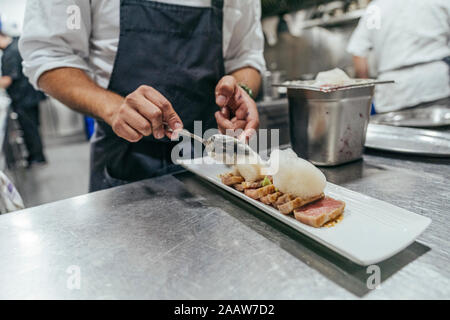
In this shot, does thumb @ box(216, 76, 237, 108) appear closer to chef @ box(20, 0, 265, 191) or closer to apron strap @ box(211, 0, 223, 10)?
chef @ box(20, 0, 265, 191)

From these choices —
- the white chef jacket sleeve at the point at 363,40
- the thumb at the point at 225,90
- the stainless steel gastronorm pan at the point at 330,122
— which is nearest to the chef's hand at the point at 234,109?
the thumb at the point at 225,90

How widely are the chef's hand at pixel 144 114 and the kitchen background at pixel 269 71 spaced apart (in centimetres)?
209

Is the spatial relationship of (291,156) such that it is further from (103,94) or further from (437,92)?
(437,92)

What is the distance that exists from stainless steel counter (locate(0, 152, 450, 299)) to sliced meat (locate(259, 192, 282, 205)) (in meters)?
0.04

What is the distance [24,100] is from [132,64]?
4.56m

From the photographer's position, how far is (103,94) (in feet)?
3.57

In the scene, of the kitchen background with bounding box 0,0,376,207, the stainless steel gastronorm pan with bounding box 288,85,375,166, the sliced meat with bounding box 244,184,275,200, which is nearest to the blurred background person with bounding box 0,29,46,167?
the kitchen background with bounding box 0,0,376,207

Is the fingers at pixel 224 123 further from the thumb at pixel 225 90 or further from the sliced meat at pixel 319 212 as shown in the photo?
the sliced meat at pixel 319 212

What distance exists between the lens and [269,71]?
6059 mm

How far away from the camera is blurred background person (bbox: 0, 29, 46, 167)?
440cm

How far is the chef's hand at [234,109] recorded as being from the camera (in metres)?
1.09

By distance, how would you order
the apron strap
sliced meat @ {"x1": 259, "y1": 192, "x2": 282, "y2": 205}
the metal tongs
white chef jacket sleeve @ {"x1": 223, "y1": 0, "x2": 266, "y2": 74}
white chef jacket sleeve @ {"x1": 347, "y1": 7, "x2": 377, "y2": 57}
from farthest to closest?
1. white chef jacket sleeve @ {"x1": 347, "y1": 7, "x2": 377, "y2": 57}
2. white chef jacket sleeve @ {"x1": 223, "y1": 0, "x2": 266, "y2": 74}
3. the apron strap
4. the metal tongs
5. sliced meat @ {"x1": 259, "y1": 192, "x2": 282, "y2": 205}

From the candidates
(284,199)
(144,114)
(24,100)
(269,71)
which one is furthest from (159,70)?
(269,71)

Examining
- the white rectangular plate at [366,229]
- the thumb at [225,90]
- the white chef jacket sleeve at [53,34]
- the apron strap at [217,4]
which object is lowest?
the white rectangular plate at [366,229]
